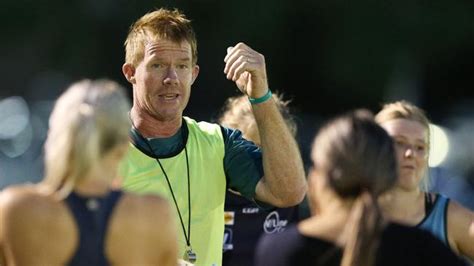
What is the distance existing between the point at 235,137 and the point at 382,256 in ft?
6.52

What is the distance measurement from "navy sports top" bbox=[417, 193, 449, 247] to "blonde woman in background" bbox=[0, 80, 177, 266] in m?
2.18

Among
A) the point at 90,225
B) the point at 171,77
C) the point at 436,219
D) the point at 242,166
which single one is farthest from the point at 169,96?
the point at 90,225

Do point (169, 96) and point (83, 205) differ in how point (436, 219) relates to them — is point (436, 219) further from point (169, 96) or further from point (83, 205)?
point (83, 205)

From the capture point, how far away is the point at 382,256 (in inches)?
170

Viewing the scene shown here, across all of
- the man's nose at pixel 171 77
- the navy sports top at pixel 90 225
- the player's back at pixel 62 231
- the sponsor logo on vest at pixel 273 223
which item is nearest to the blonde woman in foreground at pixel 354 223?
the player's back at pixel 62 231

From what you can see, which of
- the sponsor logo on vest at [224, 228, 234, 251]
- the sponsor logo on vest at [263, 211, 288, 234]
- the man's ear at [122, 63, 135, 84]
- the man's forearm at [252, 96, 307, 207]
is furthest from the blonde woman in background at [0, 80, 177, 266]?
the sponsor logo on vest at [263, 211, 288, 234]

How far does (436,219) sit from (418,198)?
140mm

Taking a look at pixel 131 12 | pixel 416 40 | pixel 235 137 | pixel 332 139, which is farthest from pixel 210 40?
pixel 332 139

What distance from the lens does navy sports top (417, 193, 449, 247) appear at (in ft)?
20.2

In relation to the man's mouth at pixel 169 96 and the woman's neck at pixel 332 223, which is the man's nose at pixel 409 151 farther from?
the woman's neck at pixel 332 223

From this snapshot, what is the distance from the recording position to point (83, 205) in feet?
13.9

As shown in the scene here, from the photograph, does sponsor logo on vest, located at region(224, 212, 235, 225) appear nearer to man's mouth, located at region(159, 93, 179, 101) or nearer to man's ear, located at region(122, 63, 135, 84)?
man's ear, located at region(122, 63, 135, 84)

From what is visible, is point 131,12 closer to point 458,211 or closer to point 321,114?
point 321,114

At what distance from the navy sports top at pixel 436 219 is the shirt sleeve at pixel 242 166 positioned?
0.77 m
